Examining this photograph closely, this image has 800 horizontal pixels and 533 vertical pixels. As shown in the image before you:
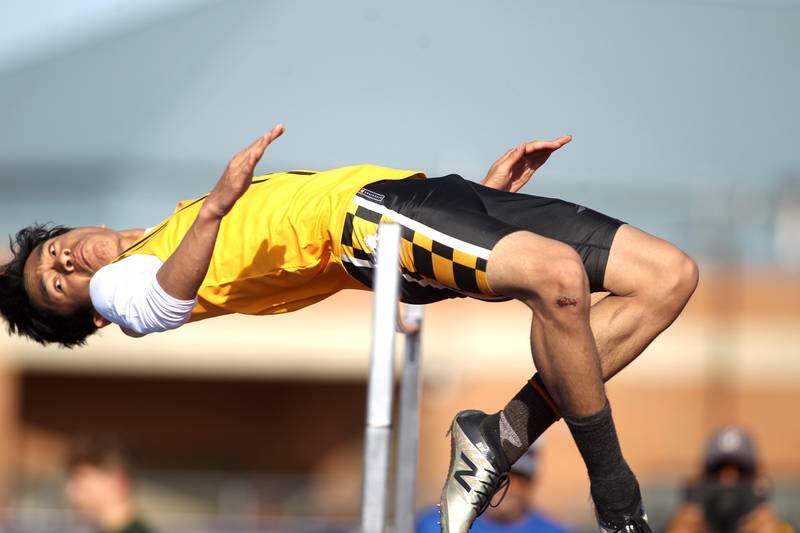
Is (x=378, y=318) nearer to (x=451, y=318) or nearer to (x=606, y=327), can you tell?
(x=606, y=327)

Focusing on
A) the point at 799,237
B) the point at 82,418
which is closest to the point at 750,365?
the point at 799,237

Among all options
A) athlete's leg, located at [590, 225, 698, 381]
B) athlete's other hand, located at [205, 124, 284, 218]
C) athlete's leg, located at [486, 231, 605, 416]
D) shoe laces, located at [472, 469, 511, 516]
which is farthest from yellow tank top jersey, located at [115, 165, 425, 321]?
shoe laces, located at [472, 469, 511, 516]

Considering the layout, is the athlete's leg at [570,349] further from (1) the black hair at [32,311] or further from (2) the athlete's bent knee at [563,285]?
(1) the black hair at [32,311]

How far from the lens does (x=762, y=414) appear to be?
15.3 m

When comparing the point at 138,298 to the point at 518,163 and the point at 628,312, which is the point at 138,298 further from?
the point at 628,312

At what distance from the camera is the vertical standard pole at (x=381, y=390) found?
9.91 ft

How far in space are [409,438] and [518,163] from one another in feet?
3.32

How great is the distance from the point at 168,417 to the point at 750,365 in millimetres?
7343

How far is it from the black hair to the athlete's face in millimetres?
53

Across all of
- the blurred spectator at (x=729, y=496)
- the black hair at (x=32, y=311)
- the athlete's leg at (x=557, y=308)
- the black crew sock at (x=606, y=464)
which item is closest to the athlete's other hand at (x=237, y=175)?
the athlete's leg at (x=557, y=308)

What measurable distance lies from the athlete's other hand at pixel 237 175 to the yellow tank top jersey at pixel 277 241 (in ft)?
0.90

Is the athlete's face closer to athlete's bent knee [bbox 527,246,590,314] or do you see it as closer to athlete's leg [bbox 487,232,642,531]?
athlete's leg [bbox 487,232,642,531]

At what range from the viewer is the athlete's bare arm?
3.70 metres

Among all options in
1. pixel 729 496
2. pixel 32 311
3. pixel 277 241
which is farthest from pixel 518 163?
pixel 729 496
